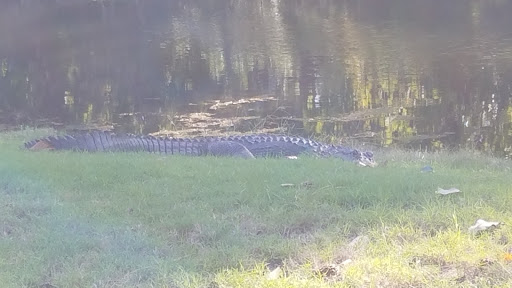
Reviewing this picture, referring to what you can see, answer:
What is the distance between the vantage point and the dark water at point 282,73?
34.2 ft

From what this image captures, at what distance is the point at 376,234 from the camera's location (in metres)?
A: 3.38

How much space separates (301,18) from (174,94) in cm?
1159

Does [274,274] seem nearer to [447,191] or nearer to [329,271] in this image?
[329,271]

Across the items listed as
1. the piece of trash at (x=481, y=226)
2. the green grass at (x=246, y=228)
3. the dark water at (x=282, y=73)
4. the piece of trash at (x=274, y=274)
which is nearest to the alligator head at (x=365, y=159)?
the green grass at (x=246, y=228)

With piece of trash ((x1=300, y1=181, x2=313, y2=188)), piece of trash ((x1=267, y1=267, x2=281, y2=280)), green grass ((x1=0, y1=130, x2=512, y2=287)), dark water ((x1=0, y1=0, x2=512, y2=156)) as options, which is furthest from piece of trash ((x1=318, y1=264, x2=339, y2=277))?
dark water ((x1=0, y1=0, x2=512, y2=156))

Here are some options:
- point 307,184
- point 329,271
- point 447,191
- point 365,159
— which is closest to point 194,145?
point 365,159

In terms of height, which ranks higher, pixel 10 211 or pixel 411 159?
pixel 10 211

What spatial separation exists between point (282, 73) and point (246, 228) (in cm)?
1073

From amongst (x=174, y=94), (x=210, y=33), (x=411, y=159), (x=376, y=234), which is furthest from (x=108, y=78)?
(x=376, y=234)

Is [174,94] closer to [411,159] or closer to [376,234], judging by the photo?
[411,159]

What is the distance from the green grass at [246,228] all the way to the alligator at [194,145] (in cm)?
172

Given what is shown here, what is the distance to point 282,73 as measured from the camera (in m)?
14.2

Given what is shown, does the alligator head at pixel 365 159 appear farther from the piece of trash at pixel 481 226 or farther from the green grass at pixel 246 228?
the piece of trash at pixel 481 226

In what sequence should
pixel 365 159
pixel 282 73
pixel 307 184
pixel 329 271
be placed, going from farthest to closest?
1. pixel 282 73
2. pixel 365 159
3. pixel 307 184
4. pixel 329 271
